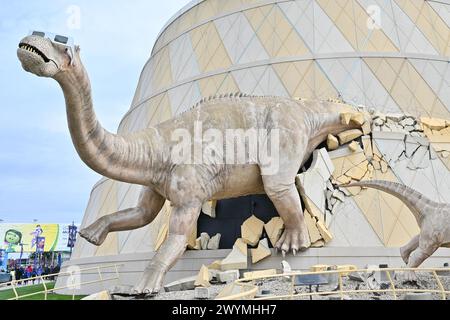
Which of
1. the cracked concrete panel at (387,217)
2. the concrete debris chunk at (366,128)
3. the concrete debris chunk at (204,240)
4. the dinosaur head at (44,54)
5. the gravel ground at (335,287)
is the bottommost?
the gravel ground at (335,287)

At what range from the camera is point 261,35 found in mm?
15750

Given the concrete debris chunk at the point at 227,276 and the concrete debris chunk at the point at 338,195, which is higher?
the concrete debris chunk at the point at 338,195

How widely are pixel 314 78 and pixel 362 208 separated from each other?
471 centimetres

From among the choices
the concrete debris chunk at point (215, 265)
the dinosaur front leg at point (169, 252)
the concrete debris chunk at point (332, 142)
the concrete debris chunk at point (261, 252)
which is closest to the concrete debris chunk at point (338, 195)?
the concrete debris chunk at point (332, 142)

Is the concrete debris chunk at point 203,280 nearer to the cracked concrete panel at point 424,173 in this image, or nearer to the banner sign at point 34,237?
the cracked concrete panel at point 424,173

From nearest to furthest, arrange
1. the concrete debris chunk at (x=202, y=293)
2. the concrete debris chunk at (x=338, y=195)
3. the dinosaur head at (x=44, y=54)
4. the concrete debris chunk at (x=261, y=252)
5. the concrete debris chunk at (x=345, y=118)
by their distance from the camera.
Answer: the dinosaur head at (x=44, y=54) → the concrete debris chunk at (x=202, y=293) → the concrete debris chunk at (x=261, y=252) → the concrete debris chunk at (x=338, y=195) → the concrete debris chunk at (x=345, y=118)

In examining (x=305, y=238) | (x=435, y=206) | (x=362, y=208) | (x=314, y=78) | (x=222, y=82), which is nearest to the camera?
(x=435, y=206)

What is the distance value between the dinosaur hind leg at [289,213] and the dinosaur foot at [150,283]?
3.02 m

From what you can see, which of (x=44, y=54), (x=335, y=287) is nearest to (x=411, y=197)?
(x=335, y=287)

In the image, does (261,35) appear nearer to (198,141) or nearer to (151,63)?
(151,63)

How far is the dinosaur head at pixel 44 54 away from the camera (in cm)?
540

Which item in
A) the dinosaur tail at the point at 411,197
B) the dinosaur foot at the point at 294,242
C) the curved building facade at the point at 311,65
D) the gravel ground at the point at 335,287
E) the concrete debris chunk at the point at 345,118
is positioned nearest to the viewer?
the gravel ground at the point at 335,287
